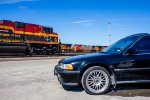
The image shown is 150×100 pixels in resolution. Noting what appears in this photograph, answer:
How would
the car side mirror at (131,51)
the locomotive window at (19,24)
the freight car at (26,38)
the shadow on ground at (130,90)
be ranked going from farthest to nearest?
the locomotive window at (19,24)
the freight car at (26,38)
the car side mirror at (131,51)
the shadow on ground at (130,90)

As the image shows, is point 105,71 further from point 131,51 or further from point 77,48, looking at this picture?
point 77,48

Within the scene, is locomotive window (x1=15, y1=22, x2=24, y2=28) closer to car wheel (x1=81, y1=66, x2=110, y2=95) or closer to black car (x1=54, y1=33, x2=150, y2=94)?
black car (x1=54, y1=33, x2=150, y2=94)

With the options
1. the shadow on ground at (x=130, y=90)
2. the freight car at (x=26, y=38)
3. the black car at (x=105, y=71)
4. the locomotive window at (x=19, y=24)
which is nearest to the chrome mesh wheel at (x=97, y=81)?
the black car at (x=105, y=71)

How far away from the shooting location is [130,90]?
686cm

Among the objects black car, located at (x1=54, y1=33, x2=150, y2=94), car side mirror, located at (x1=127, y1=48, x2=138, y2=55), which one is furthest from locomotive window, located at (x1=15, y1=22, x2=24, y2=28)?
car side mirror, located at (x1=127, y1=48, x2=138, y2=55)

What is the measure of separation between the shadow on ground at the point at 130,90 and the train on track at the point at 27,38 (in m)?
19.6

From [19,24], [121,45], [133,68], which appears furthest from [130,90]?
[19,24]

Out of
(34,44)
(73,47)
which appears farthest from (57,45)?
(73,47)

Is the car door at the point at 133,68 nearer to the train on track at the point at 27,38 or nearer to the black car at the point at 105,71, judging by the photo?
the black car at the point at 105,71

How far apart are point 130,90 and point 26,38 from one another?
72.2 ft

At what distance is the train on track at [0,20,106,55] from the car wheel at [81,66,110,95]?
65.4ft

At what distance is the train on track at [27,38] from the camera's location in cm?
2566

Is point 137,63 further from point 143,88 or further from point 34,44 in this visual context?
point 34,44

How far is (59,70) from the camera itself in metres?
6.72
